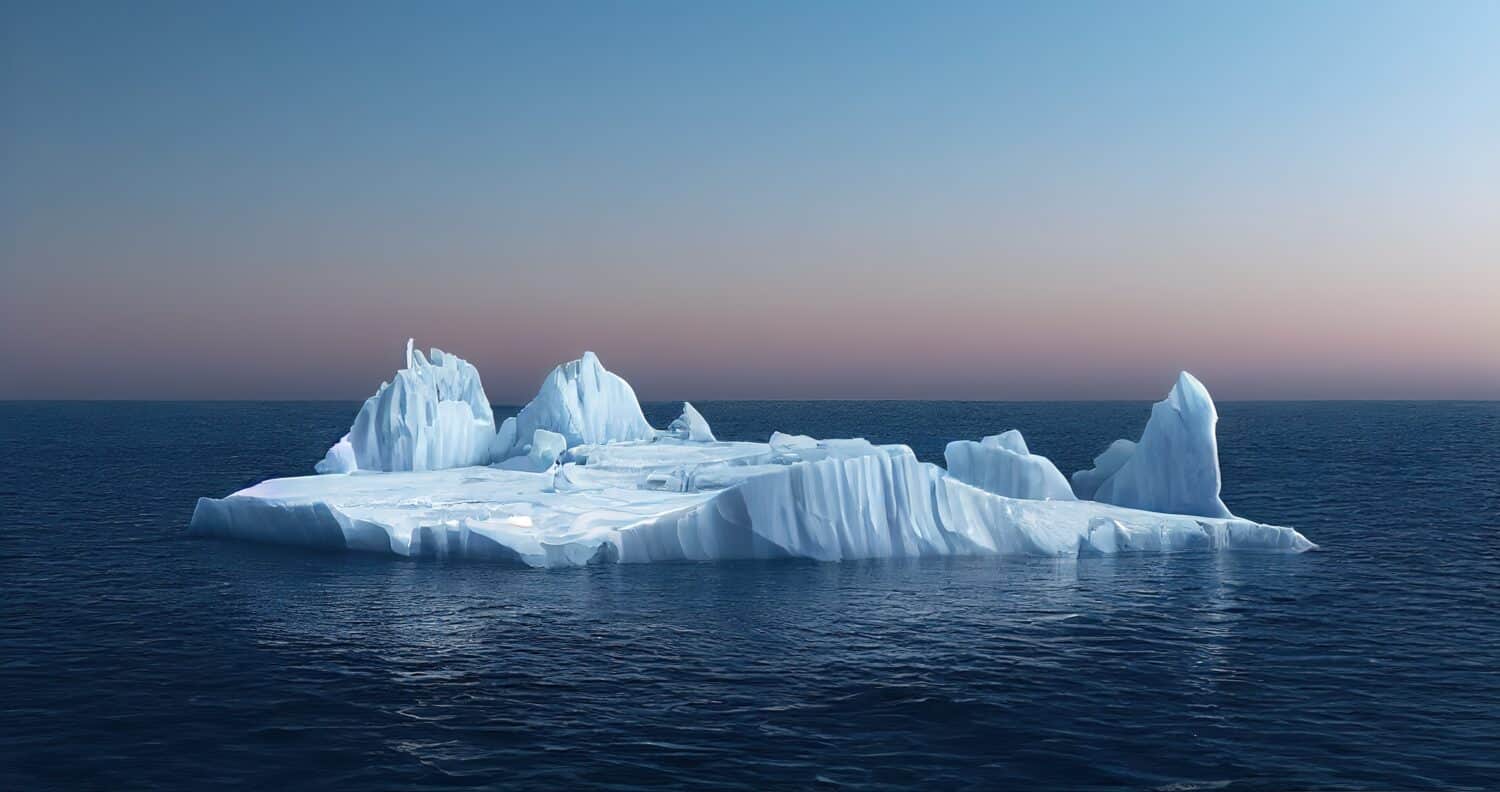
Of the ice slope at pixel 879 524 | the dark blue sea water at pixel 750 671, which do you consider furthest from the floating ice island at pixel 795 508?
the dark blue sea water at pixel 750 671

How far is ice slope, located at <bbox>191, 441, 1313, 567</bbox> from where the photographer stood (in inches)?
1190

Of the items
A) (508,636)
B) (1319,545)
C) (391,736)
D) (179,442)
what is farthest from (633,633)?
(179,442)

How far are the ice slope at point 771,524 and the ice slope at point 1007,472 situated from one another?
52.2 inches

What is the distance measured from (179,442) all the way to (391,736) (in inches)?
4012

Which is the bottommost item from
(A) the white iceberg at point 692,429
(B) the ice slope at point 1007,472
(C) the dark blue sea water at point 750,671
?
(C) the dark blue sea water at point 750,671

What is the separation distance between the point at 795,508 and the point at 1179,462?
13.8m

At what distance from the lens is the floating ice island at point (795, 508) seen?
3038 centimetres

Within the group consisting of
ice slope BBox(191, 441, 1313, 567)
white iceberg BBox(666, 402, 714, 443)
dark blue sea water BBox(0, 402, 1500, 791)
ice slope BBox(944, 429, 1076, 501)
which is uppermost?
white iceberg BBox(666, 402, 714, 443)

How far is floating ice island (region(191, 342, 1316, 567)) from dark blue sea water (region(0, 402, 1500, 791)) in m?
1.07

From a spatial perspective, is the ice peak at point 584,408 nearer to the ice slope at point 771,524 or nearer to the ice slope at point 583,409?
the ice slope at point 583,409

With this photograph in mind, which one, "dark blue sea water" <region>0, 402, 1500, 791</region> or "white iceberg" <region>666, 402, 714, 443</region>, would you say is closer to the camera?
"dark blue sea water" <region>0, 402, 1500, 791</region>

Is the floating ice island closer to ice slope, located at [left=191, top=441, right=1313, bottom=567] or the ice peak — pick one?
ice slope, located at [left=191, top=441, right=1313, bottom=567]

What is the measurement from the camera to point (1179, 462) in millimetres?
34688

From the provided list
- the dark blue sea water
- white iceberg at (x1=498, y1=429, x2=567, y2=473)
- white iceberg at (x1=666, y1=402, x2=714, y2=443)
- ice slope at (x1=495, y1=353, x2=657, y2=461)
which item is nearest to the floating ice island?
the dark blue sea water
